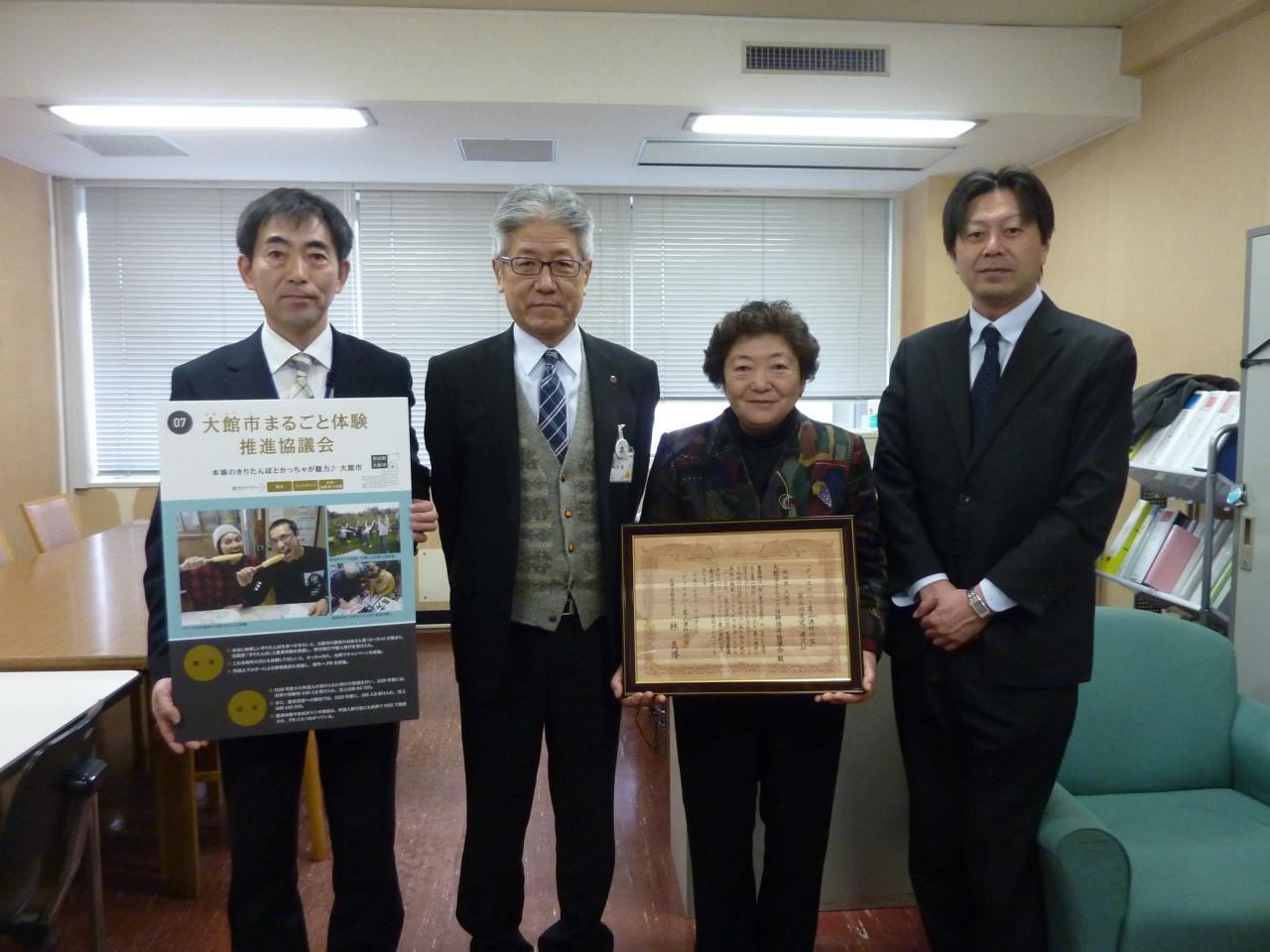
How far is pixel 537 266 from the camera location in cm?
160

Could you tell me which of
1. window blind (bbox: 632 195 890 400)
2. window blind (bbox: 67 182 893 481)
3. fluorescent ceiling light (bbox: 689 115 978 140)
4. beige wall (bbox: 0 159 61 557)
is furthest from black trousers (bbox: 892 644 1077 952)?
Answer: beige wall (bbox: 0 159 61 557)

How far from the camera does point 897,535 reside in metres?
1.67

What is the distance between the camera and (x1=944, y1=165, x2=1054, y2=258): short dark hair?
1603 millimetres

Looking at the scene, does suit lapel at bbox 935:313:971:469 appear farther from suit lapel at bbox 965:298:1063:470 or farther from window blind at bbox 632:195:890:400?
window blind at bbox 632:195:890:400

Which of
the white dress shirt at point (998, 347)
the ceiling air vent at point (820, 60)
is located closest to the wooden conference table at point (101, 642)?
the white dress shirt at point (998, 347)

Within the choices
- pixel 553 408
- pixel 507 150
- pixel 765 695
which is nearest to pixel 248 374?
pixel 553 408

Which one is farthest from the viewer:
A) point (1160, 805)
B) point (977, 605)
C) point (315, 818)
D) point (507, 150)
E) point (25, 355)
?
point (25, 355)

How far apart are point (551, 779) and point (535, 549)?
1.67 feet

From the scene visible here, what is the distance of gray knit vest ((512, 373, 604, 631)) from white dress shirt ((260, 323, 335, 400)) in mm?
357

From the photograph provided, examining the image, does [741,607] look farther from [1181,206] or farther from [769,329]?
[1181,206]

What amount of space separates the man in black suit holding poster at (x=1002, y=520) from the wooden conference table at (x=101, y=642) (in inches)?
73.8

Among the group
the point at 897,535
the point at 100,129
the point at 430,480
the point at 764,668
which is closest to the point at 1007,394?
the point at 897,535

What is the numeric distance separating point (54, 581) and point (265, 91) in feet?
7.30

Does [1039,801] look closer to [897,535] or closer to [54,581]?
[897,535]
